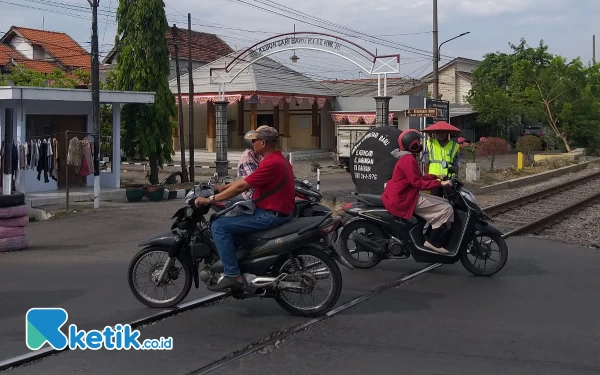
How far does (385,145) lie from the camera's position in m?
12.0

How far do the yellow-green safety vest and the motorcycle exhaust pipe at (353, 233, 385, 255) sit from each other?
85.6 inches

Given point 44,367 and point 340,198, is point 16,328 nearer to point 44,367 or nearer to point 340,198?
point 44,367

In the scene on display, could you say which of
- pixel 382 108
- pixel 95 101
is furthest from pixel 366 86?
pixel 95 101

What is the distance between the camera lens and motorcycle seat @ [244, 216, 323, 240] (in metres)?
6.54

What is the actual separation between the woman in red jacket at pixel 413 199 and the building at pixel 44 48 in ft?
139

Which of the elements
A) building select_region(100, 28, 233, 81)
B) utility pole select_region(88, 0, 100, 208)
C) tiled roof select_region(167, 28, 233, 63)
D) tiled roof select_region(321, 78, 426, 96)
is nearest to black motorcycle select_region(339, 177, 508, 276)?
utility pole select_region(88, 0, 100, 208)

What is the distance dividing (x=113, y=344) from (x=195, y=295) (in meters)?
1.77

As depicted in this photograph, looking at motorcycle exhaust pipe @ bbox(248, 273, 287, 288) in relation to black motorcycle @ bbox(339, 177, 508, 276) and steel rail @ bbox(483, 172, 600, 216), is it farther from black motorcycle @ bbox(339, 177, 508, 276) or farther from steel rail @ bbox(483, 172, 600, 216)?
steel rail @ bbox(483, 172, 600, 216)

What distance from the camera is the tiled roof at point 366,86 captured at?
164 ft

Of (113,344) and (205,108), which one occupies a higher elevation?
(205,108)

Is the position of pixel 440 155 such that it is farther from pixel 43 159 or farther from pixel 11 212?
pixel 43 159

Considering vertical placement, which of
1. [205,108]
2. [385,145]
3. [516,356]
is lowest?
[516,356]

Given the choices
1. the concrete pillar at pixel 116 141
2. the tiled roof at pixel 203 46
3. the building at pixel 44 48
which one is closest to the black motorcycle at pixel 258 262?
the concrete pillar at pixel 116 141

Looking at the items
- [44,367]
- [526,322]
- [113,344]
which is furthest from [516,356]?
[44,367]
